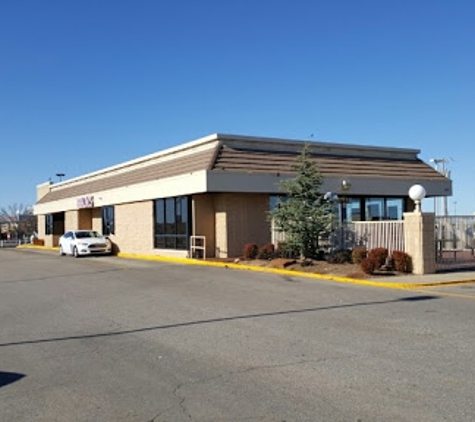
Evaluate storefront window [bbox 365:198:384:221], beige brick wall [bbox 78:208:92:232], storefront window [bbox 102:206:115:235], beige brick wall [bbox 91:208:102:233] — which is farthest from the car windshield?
storefront window [bbox 365:198:384:221]

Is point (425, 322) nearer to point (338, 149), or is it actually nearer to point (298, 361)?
point (298, 361)

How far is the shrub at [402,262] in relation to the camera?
728 inches

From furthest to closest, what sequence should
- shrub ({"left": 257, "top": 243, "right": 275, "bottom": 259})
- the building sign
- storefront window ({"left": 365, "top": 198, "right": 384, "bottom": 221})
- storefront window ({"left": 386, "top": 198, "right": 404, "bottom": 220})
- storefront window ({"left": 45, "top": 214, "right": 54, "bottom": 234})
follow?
storefront window ({"left": 45, "top": 214, "right": 54, "bottom": 234}) < the building sign < storefront window ({"left": 386, "top": 198, "right": 404, "bottom": 220}) < storefront window ({"left": 365, "top": 198, "right": 384, "bottom": 221}) < shrub ({"left": 257, "top": 243, "right": 275, "bottom": 259})

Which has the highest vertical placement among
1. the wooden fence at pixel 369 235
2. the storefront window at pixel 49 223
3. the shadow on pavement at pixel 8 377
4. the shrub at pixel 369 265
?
the storefront window at pixel 49 223

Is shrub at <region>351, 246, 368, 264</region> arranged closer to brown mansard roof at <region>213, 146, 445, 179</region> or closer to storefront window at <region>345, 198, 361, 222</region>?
brown mansard roof at <region>213, 146, 445, 179</region>

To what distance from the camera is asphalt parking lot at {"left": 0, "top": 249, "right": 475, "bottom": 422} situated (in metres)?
5.71

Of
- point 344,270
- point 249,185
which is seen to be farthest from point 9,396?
point 249,185

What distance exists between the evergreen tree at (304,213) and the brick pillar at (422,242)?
10.6ft

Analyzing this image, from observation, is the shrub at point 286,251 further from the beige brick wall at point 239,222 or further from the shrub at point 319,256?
the beige brick wall at point 239,222

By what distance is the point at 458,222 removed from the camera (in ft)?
76.5

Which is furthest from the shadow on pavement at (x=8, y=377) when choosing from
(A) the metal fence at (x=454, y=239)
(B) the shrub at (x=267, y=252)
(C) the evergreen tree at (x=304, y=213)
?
(A) the metal fence at (x=454, y=239)

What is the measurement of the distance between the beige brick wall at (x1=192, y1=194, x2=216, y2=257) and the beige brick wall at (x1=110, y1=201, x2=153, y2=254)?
4.76 m

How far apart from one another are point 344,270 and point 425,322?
8.88 metres

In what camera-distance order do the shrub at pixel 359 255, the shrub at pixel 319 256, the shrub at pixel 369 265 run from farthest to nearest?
the shrub at pixel 319 256 < the shrub at pixel 359 255 < the shrub at pixel 369 265
